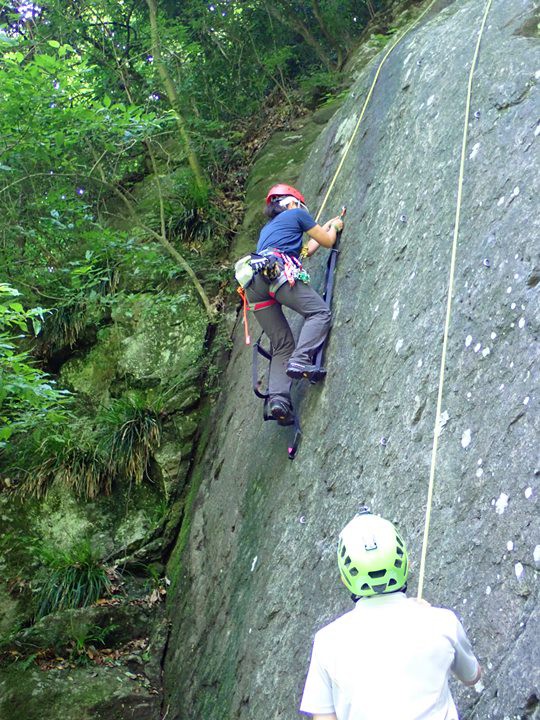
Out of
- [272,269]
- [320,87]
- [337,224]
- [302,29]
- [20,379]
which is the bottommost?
[337,224]

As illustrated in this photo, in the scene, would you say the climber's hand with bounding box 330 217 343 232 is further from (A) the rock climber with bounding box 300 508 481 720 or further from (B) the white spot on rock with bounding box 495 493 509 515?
(A) the rock climber with bounding box 300 508 481 720

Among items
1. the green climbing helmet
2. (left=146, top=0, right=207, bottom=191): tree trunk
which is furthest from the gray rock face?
(left=146, top=0, right=207, bottom=191): tree trunk

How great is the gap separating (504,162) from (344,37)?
908 centimetres

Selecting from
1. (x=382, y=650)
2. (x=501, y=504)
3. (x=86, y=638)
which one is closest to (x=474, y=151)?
(x=501, y=504)

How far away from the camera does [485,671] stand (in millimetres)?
3170

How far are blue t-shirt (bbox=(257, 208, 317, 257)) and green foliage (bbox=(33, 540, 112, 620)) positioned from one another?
445 cm

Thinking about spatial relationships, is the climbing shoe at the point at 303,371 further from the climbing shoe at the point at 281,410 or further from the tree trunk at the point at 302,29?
the tree trunk at the point at 302,29

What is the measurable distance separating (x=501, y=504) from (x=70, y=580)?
6503 mm

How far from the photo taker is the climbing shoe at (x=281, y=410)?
20.0 feet

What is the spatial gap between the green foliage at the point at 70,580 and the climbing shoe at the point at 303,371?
166 inches

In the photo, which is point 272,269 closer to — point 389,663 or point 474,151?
point 474,151

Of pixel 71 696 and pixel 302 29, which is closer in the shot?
pixel 71 696

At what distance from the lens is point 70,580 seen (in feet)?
28.9

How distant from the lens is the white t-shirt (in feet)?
8.20
